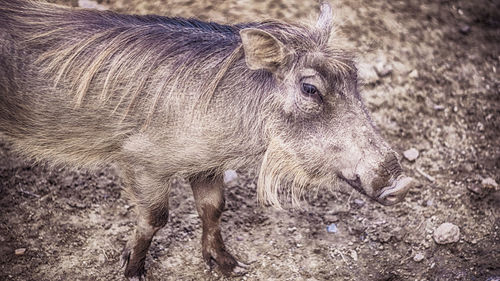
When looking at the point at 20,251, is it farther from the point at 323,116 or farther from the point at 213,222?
→ the point at 323,116

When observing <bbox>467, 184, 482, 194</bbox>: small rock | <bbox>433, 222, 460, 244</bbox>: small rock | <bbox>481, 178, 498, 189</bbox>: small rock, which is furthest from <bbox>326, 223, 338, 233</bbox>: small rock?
<bbox>481, 178, 498, 189</bbox>: small rock

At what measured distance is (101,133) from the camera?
9.77ft

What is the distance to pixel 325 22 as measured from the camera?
9.72ft

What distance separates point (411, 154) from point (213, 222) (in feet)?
5.31

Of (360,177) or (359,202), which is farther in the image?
(359,202)

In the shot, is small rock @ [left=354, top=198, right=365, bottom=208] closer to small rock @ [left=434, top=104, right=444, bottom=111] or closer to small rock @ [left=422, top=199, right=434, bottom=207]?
small rock @ [left=422, top=199, right=434, bottom=207]

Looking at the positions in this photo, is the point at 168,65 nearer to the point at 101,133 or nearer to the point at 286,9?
the point at 101,133

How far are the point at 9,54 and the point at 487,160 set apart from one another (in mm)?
3196

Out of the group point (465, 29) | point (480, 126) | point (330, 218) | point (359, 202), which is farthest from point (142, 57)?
point (465, 29)

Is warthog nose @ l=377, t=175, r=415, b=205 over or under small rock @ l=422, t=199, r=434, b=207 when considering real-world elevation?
over

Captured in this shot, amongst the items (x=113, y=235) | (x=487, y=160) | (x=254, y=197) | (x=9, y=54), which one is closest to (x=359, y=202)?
(x=254, y=197)

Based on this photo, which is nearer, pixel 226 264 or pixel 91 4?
pixel 226 264

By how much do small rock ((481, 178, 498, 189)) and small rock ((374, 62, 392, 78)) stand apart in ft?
3.62

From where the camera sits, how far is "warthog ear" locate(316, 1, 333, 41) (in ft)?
9.49
